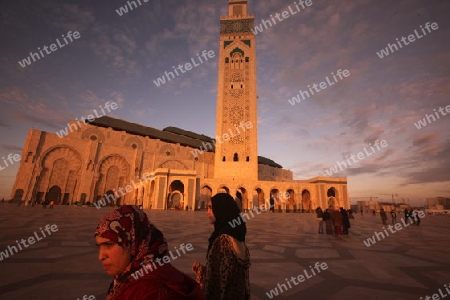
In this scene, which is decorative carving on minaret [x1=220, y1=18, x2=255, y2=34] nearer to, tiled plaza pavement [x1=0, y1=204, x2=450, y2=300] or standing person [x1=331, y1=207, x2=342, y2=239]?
standing person [x1=331, y1=207, x2=342, y2=239]

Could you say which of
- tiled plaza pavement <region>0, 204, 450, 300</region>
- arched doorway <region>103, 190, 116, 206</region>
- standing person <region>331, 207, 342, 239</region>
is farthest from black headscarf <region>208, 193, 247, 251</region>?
arched doorway <region>103, 190, 116, 206</region>

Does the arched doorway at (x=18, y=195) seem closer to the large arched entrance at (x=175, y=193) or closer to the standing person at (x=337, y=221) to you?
the large arched entrance at (x=175, y=193)

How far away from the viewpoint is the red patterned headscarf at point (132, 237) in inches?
41.1

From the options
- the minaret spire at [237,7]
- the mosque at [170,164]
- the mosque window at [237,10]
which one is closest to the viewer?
the mosque at [170,164]

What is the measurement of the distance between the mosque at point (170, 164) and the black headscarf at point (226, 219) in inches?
892

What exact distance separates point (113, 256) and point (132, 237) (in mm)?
113

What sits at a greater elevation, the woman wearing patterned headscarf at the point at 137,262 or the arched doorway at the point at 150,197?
the arched doorway at the point at 150,197

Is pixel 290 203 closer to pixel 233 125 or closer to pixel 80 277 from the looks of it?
pixel 233 125

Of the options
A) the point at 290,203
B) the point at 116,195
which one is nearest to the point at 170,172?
the point at 116,195

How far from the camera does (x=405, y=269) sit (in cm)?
348

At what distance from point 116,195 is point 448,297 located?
31273 millimetres

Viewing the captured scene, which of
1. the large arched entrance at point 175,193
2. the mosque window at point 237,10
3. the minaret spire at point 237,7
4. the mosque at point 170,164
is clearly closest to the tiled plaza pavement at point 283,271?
the mosque at point 170,164

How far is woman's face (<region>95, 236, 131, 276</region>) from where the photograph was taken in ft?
3.46

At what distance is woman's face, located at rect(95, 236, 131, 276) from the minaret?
26.0 meters
